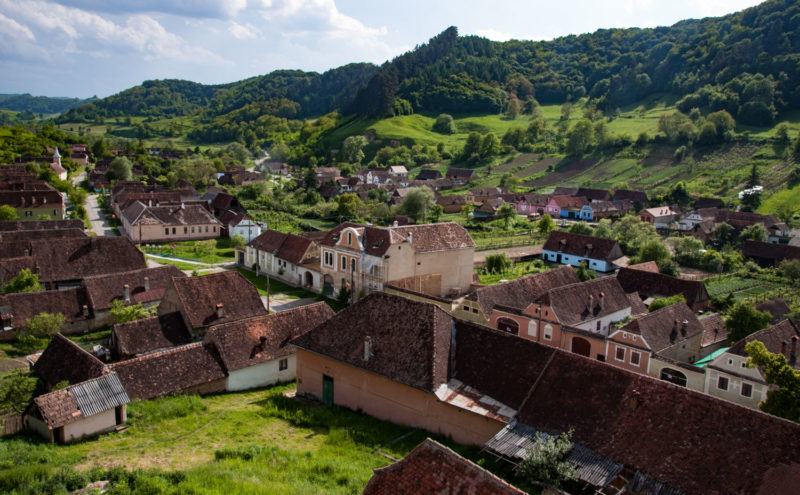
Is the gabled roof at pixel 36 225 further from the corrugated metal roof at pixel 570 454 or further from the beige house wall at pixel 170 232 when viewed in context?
the corrugated metal roof at pixel 570 454

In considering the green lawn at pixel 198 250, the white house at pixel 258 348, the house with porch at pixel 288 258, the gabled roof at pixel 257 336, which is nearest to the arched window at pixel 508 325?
the gabled roof at pixel 257 336

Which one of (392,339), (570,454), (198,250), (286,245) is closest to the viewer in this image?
(570,454)

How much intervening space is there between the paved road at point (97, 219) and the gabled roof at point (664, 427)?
61.9 metres

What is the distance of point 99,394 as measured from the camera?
20328mm

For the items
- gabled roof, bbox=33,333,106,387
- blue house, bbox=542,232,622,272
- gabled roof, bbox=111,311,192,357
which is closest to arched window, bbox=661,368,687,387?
gabled roof, bbox=111,311,192,357

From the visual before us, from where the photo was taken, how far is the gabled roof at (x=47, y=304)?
32969 mm

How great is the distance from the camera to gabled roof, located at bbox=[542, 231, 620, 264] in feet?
196

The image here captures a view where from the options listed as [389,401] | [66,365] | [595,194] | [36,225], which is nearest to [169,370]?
[66,365]

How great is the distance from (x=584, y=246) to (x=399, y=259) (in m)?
28.4

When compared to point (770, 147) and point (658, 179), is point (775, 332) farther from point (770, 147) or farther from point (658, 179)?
point (770, 147)

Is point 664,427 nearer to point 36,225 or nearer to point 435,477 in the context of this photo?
point 435,477

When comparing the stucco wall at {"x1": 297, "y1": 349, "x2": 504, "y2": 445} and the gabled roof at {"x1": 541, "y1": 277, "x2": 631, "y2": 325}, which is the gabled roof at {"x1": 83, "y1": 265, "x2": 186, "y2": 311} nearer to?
the stucco wall at {"x1": 297, "y1": 349, "x2": 504, "y2": 445}

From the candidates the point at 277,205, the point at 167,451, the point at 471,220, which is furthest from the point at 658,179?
the point at 167,451

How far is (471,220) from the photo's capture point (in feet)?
297
